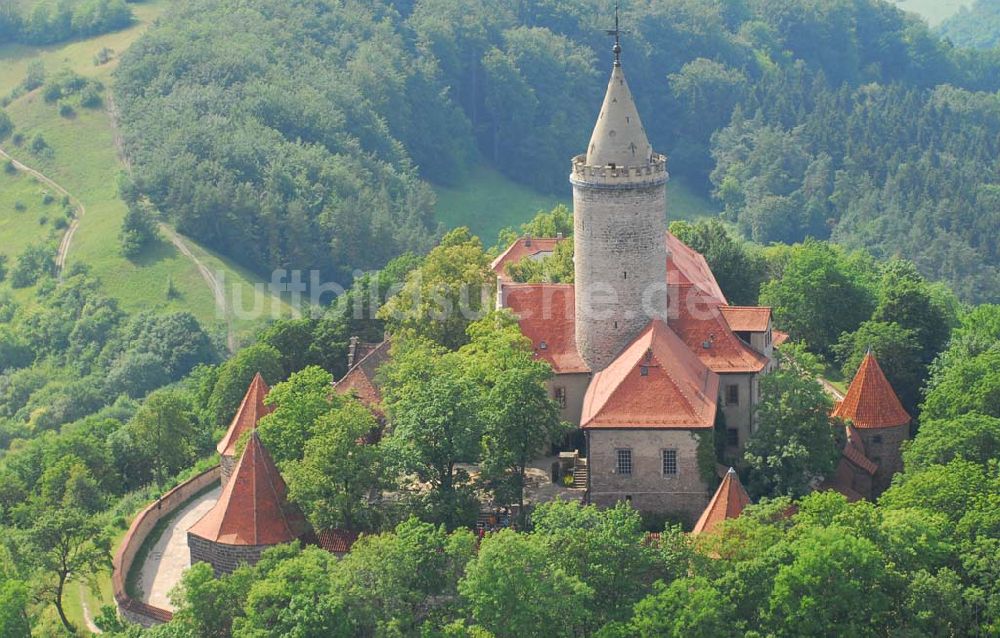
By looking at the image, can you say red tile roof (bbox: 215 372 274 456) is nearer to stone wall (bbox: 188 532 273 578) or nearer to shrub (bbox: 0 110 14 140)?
stone wall (bbox: 188 532 273 578)

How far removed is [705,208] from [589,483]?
122 metres

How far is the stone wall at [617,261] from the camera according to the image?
70.1 metres

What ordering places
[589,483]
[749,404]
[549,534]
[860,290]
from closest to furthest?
[549,534], [589,483], [749,404], [860,290]

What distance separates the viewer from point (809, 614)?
57.7 m

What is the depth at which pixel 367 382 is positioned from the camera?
7719cm

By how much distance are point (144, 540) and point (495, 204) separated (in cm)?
10591

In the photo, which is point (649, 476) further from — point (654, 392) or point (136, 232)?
point (136, 232)

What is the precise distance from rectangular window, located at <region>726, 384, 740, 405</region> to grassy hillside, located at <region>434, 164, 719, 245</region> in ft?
300

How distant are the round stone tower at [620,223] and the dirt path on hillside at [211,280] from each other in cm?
6773

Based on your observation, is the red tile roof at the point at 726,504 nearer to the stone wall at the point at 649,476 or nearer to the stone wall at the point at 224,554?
the stone wall at the point at 649,476

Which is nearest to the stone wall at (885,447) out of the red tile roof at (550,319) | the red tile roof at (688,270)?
the red tile roof at (688,270)

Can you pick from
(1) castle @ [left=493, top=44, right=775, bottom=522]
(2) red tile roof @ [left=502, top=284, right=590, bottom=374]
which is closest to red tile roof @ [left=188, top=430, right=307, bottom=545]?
(1) castle @ [left=493, top=44, right=775, bottom=522]

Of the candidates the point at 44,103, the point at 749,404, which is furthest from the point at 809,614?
the point at 44,103

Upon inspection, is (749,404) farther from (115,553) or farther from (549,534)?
(115,553)
